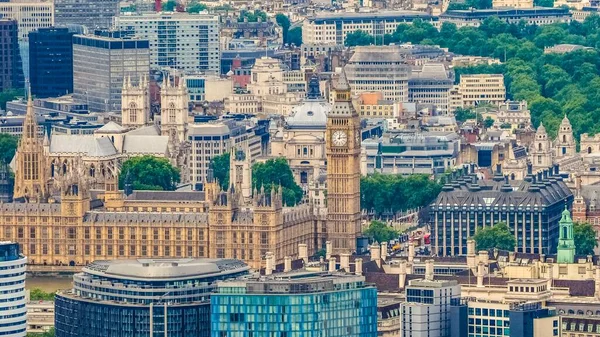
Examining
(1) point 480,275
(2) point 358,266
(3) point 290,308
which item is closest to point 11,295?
(2) point 358,266

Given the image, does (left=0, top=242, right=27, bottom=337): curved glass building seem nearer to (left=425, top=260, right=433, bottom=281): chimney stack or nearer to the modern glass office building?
the modern glass office building

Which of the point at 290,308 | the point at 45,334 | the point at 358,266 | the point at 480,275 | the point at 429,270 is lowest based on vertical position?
the point at 45,334

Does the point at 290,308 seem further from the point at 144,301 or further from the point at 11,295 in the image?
the point at 11,295

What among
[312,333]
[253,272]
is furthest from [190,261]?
[312,333]

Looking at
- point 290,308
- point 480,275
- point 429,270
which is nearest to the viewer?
point 290,308

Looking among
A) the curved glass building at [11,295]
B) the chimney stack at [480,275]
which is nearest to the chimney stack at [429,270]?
the chimney stack at [480,275]

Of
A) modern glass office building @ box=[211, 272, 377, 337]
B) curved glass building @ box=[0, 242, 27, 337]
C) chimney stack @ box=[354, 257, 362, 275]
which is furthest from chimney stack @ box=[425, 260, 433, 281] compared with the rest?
curved glass building @ box=[0, 242, 27, 337]

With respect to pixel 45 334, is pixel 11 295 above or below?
above

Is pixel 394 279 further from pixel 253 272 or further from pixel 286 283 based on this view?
pixel 286 283
